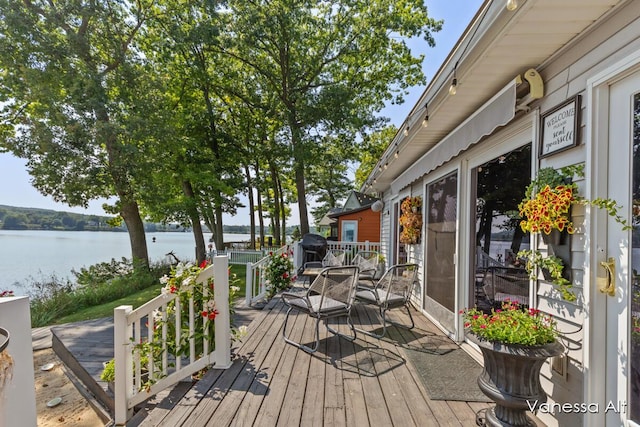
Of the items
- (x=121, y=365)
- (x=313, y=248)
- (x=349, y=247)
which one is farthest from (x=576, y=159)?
(x=349, y=247)

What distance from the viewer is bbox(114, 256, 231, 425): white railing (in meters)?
2.34

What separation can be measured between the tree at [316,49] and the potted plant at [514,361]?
9.81m

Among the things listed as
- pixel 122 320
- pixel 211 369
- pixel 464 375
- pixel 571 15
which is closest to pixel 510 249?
pixel 464 375

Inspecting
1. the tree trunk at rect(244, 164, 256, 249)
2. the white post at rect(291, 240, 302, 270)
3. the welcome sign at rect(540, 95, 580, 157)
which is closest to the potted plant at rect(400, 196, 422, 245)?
the welcome sign at rect(540, 95, 580, 157)

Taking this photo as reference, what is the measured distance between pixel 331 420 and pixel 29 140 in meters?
11.4

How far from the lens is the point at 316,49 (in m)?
12.1

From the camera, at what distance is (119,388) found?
2338 millimetres

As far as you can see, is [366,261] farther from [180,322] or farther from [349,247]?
[180,322]

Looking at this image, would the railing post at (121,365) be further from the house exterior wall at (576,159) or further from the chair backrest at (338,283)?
the house exterior wall at (576,159)

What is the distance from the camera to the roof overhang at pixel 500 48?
5.28 ft

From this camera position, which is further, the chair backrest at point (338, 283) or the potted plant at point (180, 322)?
the chair backrest at point (338, 283)

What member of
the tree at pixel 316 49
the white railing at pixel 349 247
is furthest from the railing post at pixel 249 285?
the tree at pixel 316 49

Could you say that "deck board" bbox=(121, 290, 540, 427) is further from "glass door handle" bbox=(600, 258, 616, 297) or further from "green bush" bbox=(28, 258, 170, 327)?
"green bush" bbox=(28, 258, 170, 327)

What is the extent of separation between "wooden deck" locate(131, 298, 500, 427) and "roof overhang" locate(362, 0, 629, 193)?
2.39 meters
